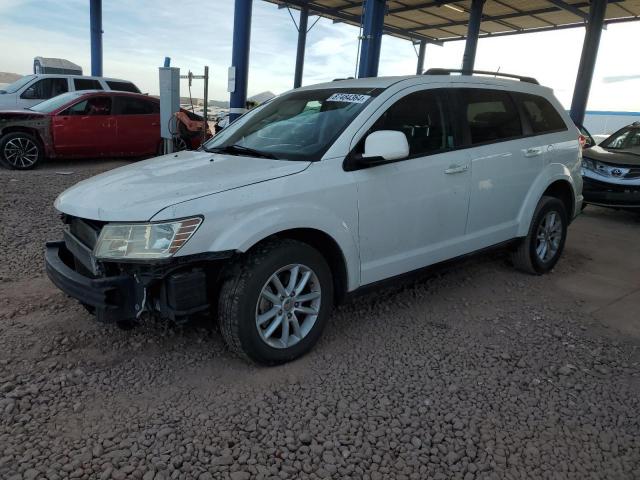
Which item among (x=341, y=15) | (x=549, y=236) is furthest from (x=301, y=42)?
(x=549, y=236)

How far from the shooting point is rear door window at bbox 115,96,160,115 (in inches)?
413

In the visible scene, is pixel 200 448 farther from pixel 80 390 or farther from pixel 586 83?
pixel 586 83

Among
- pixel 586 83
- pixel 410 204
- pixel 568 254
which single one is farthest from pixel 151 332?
pixel 586 83

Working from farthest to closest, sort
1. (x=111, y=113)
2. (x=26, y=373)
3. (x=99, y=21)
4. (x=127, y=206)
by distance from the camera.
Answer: (x=99, y=21) < (x=111, y=113) < (x=26, y=373) < (x=127, y=206)

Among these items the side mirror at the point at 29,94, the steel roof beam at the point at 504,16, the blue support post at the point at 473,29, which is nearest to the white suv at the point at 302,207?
the side mirror at the point at 29,94

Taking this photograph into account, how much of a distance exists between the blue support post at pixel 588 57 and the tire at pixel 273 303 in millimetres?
15155

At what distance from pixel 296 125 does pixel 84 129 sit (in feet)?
26.0

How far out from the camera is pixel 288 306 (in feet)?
9.68

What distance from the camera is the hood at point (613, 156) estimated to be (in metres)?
7.71

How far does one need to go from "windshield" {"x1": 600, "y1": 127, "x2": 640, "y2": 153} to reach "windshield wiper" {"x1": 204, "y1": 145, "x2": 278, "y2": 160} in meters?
7.52

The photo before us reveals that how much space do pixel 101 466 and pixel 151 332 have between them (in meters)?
1.28

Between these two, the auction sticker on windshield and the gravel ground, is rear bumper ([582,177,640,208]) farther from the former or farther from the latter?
the auction sticker on windshield

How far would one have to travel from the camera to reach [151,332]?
3.38 metres

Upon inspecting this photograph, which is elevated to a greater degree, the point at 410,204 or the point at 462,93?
the point at 462,93
